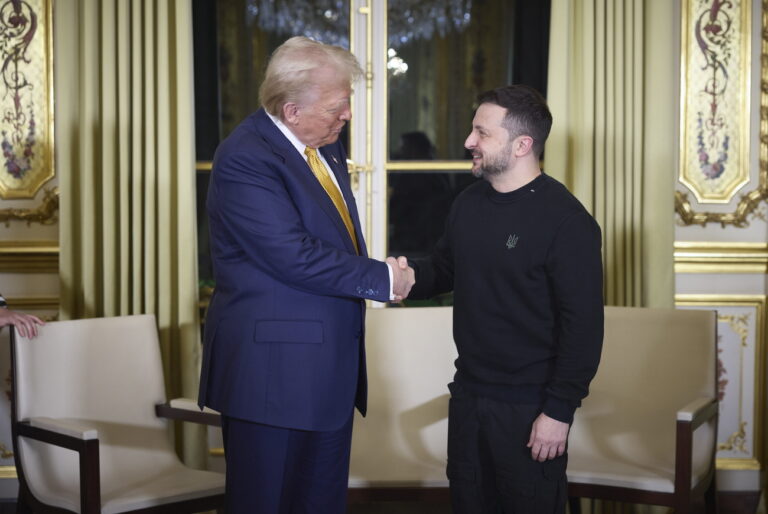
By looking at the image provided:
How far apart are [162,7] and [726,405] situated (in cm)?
267

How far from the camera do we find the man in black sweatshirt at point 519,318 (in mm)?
1972


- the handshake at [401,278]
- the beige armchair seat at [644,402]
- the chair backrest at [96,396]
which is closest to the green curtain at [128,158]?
the chair backrest at [96,396]

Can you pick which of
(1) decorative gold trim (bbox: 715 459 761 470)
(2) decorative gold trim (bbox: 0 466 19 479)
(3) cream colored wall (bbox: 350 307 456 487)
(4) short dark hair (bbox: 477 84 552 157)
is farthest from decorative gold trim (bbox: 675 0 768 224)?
(2) decorative gold trim (bbox: 0 466 19 479)

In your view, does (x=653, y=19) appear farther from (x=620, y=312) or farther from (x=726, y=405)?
(x=726, y=405)

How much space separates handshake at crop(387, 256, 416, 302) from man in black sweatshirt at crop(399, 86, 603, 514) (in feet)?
0.40

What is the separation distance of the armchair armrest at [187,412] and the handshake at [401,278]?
2.79 feet

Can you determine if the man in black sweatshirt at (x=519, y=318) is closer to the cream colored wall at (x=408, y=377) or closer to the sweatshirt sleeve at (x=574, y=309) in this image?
the sweatshirt sleeve at (x=574, y=309)

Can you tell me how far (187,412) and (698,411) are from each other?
1.57 m

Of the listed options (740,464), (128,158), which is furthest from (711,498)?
(128,158)

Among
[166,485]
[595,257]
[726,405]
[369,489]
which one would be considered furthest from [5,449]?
[726,405]

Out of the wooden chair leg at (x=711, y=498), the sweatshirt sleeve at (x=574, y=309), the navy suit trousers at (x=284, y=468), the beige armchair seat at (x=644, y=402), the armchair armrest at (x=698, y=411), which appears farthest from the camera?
the wooden chair leg at (x=711, y=498)

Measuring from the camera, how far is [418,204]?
3.66m

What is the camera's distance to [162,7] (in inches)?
130

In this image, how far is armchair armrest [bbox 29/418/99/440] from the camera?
2369mm
